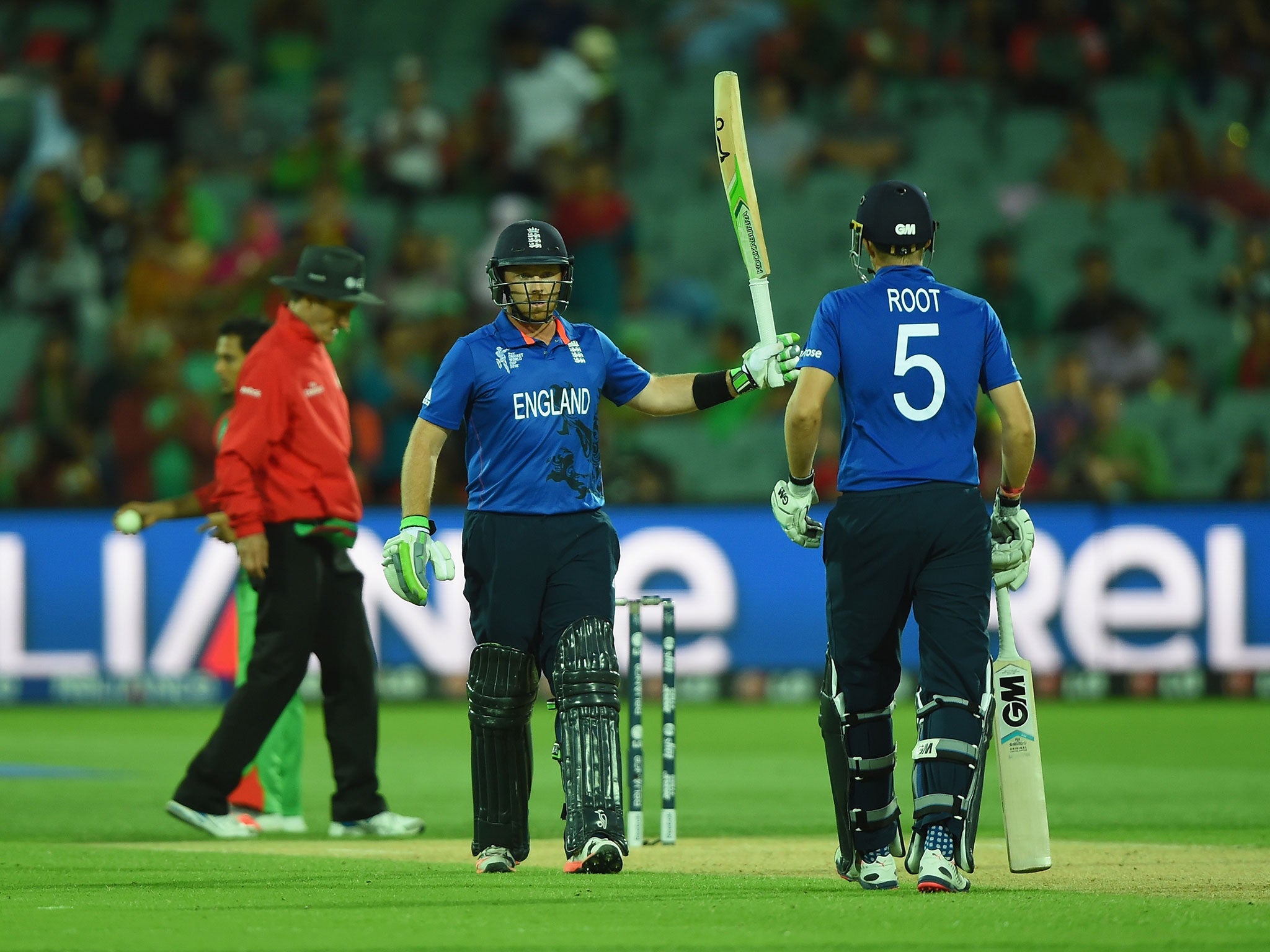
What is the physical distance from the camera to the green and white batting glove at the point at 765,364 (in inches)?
282

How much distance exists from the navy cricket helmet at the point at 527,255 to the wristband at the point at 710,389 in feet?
1.85

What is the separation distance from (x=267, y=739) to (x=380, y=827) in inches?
26.7

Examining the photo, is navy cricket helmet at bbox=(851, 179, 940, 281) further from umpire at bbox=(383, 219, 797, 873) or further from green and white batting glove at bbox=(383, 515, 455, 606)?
green and white batting glove at bbox=(383, 515, 455, 606)

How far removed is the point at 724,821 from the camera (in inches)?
371

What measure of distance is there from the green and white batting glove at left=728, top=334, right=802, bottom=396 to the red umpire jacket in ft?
7.68

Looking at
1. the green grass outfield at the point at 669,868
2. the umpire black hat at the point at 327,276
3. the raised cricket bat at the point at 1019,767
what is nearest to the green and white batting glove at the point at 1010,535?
the raised cricket bat at the point at 1019,767

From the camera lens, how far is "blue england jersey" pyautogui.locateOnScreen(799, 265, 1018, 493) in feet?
21.8

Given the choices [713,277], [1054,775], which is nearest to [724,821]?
[1054,775]

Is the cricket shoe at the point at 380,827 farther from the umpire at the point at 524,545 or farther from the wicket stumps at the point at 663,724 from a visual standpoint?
the umpire at the point at 524,545

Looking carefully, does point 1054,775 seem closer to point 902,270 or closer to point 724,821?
point 724,821

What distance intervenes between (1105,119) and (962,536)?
15.0 meters

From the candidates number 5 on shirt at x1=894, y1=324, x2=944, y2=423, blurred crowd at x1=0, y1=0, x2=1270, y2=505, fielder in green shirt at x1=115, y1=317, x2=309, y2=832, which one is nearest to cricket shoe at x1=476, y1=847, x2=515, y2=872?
number 5 on shirt at x1=894, y1=324, x2=944, y2=423

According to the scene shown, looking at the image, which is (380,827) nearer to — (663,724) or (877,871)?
(663,724)

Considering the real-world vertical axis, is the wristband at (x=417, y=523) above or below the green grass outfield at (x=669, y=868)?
above
